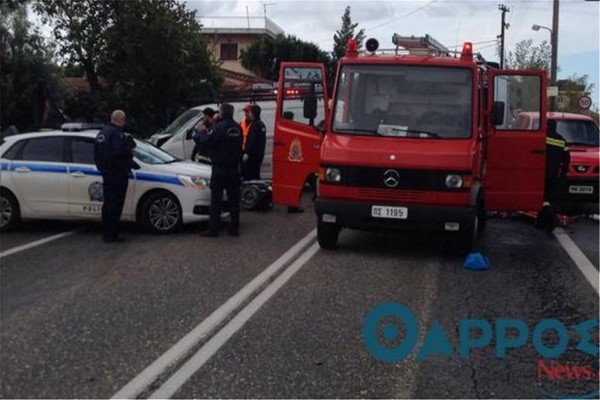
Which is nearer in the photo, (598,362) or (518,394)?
(518,394)

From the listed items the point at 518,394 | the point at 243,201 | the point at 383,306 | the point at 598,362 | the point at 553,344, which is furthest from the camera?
the point at 243,201

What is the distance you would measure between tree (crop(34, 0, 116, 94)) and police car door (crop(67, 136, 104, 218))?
1350 centimetres

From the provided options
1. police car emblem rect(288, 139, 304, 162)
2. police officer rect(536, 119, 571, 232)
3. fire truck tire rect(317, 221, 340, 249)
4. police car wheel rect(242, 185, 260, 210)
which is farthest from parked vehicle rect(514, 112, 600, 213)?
fire truck tire rect(317, 221, 340, 249)

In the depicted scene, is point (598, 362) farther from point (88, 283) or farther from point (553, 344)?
point (88, 283)

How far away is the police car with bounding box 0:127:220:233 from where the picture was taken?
41.4 ft

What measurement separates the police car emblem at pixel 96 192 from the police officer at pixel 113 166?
54cm

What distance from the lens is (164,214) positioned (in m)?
12.7

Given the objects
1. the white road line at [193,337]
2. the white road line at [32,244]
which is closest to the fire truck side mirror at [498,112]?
the white road line at [193,337]

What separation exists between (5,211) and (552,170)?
833 centimetres

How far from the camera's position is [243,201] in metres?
15.4

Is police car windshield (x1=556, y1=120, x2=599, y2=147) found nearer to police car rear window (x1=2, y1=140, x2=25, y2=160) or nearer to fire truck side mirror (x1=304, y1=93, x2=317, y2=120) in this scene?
fire truck side mirror (x1=304, y1=93, x2=317, y2=120)

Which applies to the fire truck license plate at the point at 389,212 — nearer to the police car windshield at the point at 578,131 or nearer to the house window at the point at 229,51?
the police car windshield at the point at 578,131

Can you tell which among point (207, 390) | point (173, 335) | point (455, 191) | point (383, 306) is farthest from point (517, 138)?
point (207, 390)

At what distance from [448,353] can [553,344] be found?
1069mm
